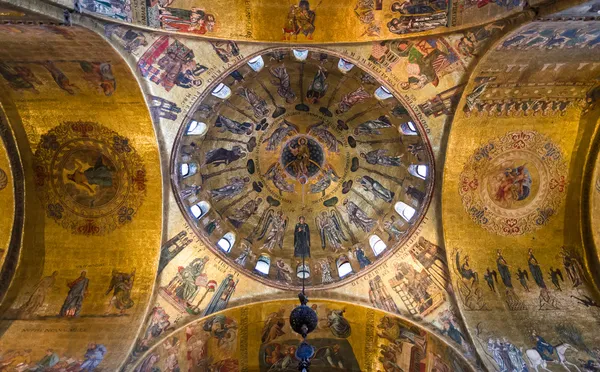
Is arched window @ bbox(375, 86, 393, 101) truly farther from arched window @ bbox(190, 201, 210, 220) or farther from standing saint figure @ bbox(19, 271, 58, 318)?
standing saint figure @ bbox(19, 271, 58, 318)

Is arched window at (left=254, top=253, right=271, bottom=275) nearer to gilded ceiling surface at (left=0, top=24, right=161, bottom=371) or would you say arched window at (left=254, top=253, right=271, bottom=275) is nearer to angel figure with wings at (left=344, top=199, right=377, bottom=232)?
angel figure with wings at (left=344, top=199, right=377, bottom=232)

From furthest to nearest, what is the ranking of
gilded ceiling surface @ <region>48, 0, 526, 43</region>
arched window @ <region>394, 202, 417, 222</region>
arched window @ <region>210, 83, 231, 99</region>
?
arched window @ <region>394, 202, 417, 222</region> → arched window @ <region>210, 83, 231, 99</region> → gilded ceiling surface @ <region>48, 0, 526, 43</region>

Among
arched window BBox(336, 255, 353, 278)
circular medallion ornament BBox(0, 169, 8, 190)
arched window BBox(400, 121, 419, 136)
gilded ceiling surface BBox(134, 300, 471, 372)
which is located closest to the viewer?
circular medallion ornament BBox(0, 169, 8, 190)

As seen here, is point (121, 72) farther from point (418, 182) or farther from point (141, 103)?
point (418, 182)

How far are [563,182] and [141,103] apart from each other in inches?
444

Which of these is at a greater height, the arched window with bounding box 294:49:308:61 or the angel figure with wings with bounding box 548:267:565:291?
the arched window with bounding box 294:49:308:61

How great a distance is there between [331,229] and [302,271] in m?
1.68

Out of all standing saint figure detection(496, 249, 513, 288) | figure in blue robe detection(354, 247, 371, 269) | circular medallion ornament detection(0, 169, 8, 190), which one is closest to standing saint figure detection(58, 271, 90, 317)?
circular medallion ornament detection(0, 169, 8, 190)

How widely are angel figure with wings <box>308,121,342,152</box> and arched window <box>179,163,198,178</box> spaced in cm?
392

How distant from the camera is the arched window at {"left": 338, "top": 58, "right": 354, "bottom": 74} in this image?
13.2 meters

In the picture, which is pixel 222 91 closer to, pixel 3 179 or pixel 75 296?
pixel 3 179

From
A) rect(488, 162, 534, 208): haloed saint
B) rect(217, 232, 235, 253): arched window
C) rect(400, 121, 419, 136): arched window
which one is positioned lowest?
rect(217, 232, 235, 253): arched window

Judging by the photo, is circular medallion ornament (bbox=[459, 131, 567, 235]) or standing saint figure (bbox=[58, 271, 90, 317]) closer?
standing saint figure (bbox=[58, 271, 90, 317])

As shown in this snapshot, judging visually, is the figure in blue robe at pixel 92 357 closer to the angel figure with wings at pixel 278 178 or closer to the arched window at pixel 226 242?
the arched window at pixel 226 242
